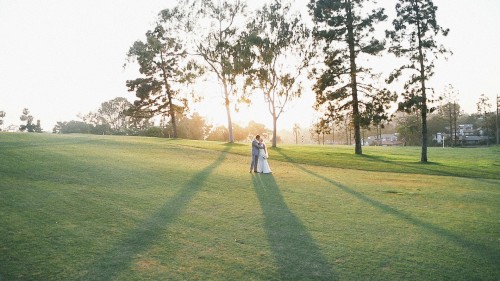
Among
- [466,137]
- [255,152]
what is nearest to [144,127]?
[255,152]

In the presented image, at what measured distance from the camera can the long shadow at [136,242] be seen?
5.94m

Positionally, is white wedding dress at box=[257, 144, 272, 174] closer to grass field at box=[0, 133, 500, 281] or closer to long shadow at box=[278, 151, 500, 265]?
grass field at box=[0, 133, 500, 281]

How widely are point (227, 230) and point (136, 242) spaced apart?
2.39m

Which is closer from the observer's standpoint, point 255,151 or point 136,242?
point 136,242

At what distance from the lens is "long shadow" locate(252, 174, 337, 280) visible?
20.8 ft

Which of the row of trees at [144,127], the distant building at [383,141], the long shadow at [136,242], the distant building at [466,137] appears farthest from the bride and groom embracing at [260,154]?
the distant building at [383,141]

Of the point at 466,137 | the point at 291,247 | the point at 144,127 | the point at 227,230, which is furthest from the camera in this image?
the point at 466,137

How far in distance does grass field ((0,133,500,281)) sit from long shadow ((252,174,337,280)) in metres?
0.03

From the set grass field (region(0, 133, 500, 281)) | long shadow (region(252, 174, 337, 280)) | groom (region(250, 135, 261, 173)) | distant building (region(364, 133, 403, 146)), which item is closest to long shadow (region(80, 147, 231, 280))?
grass field (region(0, 133, 500, 281))

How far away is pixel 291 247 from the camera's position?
7633 mm

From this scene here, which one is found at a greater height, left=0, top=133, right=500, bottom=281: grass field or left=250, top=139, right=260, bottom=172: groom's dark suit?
left=250, top=139, right=260, bottom=172: groom's dark suit

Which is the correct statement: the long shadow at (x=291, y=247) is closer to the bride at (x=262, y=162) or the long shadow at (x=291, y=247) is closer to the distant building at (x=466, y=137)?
the bride at (x=262, y=162)

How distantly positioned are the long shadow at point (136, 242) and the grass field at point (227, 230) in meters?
0.03

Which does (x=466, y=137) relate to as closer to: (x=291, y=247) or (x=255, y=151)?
(x=255, y=151)
